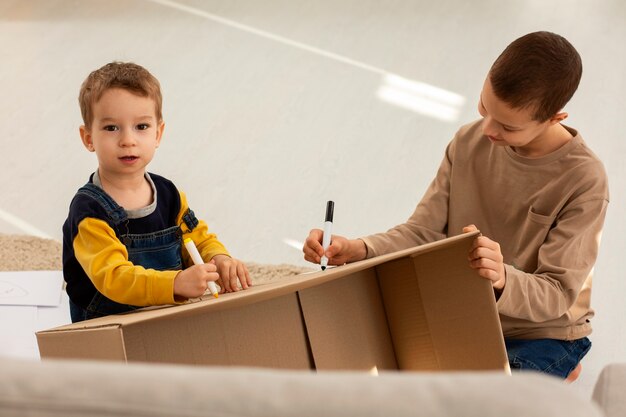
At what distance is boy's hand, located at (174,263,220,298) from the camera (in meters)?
1.08

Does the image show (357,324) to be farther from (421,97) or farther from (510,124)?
A: (421,97)

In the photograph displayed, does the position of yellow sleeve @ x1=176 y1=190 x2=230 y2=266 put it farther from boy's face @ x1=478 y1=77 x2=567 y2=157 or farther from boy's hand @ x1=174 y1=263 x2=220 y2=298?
boy's face @ x1=478 y1=77 x2=567 y2=157

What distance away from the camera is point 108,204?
1211 mm

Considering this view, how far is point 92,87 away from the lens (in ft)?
4.11

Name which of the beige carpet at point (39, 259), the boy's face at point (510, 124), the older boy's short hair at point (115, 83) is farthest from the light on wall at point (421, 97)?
the older boy's short hair at point (115, 83)

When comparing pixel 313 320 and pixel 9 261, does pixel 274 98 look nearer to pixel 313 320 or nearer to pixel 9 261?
pixel 9 261

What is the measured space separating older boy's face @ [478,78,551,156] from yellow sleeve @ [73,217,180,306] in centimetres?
53

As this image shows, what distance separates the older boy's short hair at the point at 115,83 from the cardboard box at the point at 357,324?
0.33 meters

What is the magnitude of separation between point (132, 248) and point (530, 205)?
1.97 ft

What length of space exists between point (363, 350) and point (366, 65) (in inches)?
75.9

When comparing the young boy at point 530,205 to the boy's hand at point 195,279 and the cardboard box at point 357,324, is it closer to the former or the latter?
the cardboard box at point 357,324

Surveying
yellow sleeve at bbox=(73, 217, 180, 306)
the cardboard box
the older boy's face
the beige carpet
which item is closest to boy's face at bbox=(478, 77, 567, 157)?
the older boy's face

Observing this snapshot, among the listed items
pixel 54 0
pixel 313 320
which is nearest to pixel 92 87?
pixel 313 320

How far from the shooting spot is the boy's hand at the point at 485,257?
1.10 meters
